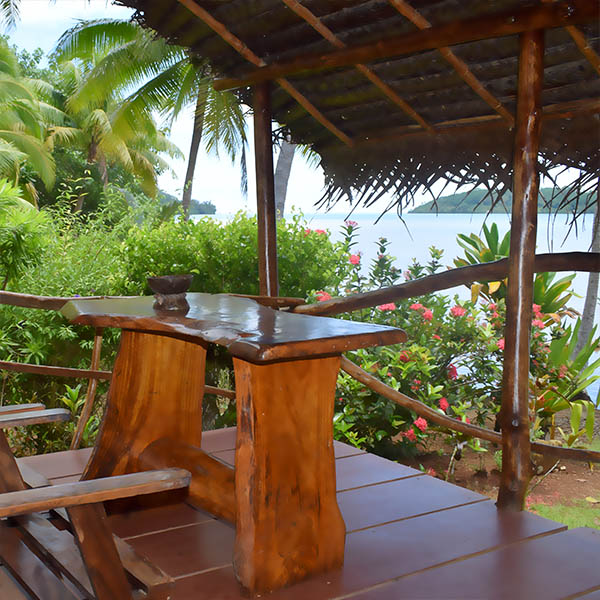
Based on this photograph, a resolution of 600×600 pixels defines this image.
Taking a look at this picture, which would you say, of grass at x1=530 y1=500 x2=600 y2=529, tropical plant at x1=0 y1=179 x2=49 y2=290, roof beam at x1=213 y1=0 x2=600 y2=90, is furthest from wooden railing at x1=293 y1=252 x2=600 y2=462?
grass at x1=530 y1=500 x2=600 y2=529

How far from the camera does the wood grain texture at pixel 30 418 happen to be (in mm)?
2066

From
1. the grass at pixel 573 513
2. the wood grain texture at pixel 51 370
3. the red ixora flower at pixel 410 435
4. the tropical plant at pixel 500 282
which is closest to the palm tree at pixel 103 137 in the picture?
the tropical plant at pixel 500 282

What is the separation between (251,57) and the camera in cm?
303

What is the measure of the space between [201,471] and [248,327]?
27.1 inches

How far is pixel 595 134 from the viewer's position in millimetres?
2676

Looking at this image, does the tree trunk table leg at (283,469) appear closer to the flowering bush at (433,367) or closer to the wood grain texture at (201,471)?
the wood grain texture at (201,471)

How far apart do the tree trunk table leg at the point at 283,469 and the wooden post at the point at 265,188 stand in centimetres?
164

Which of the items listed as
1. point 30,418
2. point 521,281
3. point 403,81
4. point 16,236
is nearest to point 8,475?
point 30,418

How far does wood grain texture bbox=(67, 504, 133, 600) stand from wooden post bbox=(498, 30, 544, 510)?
131 cm

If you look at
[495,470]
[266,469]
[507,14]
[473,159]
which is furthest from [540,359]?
[266,469]

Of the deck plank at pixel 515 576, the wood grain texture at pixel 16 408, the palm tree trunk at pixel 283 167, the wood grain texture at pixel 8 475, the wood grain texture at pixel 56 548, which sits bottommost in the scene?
the deck plank at pixel 515 576

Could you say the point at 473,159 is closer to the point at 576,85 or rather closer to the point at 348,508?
the point at 576,85

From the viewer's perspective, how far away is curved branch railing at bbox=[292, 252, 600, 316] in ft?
7.49

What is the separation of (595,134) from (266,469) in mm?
1806
